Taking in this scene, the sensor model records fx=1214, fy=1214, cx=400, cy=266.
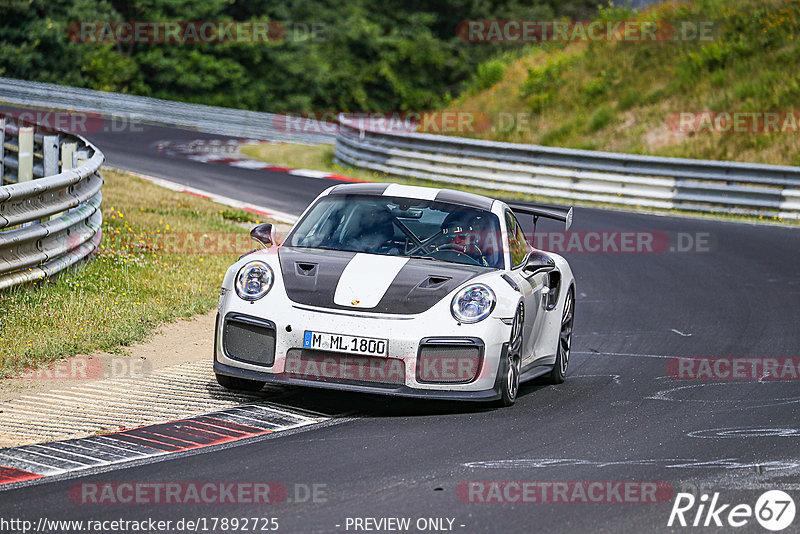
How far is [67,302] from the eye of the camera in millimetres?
9703

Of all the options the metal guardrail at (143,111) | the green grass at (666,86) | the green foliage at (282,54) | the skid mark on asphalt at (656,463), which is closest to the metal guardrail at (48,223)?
the skid mark on asphalt at (656,463)

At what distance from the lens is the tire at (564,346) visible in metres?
8.65

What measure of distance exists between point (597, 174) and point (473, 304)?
1657 centimetres

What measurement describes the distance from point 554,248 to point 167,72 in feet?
114

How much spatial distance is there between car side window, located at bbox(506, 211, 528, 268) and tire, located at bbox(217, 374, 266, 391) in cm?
186

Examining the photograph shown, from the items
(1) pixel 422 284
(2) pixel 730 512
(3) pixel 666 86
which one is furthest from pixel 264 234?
(3) pixel 666 86

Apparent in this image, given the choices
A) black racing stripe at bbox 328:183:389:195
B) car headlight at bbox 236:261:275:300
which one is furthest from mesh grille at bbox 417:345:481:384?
black racing stripe at bbox 328:183:389:195

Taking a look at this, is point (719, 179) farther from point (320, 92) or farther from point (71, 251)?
point (320, 92)

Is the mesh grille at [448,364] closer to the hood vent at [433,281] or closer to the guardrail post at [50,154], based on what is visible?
the hood vent at [433,281]

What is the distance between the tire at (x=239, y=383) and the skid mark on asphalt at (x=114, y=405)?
0.15 ft

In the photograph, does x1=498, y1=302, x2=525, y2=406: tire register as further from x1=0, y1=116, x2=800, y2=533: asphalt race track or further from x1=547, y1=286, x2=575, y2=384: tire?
x1=547, y1=286, x2=575, y2=384: tire

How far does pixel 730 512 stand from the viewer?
5219 mm

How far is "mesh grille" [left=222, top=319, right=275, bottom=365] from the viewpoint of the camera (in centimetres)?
709

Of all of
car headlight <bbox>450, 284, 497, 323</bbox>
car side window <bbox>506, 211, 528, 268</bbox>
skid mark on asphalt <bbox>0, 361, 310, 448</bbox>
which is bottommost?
skid mark on asphalt <bbox>0, 361, 310, 448</bbox>
